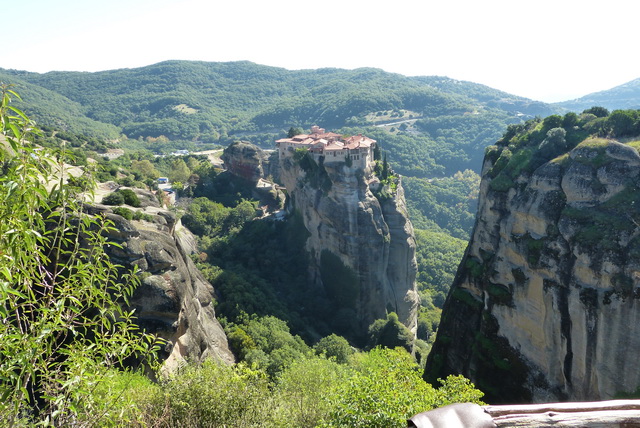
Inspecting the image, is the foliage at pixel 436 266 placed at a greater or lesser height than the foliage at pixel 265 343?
lesser

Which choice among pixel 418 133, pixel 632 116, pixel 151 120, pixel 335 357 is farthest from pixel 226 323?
pixel 151 120

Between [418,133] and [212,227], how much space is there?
115710 millimetres

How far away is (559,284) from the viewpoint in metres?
24.7

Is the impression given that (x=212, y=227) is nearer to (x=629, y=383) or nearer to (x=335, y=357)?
(x=335, y=357)

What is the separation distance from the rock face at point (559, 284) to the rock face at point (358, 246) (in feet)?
68.6

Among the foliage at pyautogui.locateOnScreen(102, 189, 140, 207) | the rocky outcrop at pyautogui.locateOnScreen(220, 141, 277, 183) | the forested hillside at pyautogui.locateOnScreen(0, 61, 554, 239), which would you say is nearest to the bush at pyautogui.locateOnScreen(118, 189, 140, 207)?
the foliage at pyautogui.locateOnScreen(102, 189, 140, 207)

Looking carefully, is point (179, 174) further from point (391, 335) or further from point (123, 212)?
point (123, 212)

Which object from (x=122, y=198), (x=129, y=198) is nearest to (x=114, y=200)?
(x=122, y=198)

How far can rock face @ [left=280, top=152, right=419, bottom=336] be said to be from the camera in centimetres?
5256

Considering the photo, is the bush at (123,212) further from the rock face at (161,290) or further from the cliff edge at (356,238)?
the cliff edge at (356,238)

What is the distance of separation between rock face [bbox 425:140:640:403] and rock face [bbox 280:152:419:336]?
2092 centimetres

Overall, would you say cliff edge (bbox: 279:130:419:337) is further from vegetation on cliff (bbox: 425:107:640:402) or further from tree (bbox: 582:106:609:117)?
tree (bbox: 582:106:609:117)

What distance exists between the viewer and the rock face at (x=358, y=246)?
172 feet

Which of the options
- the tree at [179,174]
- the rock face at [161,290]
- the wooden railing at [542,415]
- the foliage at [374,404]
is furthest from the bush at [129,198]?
the tree at [179,174]
